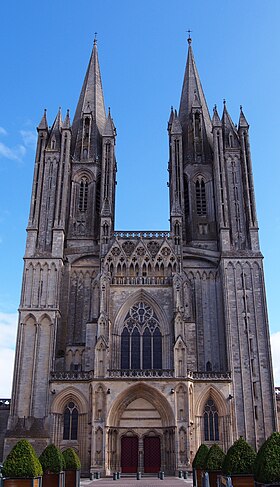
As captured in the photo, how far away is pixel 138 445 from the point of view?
1357 inches

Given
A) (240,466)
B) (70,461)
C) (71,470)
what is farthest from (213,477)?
(70,461)

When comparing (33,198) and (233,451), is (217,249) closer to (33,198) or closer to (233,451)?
(33,198)

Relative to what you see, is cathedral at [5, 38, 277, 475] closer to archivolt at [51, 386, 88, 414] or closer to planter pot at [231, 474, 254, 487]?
archivolt at [51, 386, 88, 414]

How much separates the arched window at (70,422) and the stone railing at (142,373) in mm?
3396

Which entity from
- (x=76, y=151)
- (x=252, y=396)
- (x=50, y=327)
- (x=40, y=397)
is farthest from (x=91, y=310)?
(x=76, y=151)

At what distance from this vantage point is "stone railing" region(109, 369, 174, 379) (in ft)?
113

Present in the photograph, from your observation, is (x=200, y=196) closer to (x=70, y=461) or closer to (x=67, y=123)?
(x=67, y=123)

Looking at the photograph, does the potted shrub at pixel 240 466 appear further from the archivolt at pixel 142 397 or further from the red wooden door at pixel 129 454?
the red wooden door at pixel 129 454

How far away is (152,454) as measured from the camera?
34312 mm

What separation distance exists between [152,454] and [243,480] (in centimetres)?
1827

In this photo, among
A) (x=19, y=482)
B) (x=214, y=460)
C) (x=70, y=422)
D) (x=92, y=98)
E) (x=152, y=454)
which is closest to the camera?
(x=19, y=482)

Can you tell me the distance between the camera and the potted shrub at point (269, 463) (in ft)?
48.9

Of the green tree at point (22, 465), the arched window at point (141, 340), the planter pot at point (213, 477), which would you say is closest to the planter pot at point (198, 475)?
the planter pot at point (213, 477)

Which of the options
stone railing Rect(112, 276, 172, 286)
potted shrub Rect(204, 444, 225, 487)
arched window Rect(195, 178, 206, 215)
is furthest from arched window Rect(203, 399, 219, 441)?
arched window Rect(195, 178, 206, 215)
